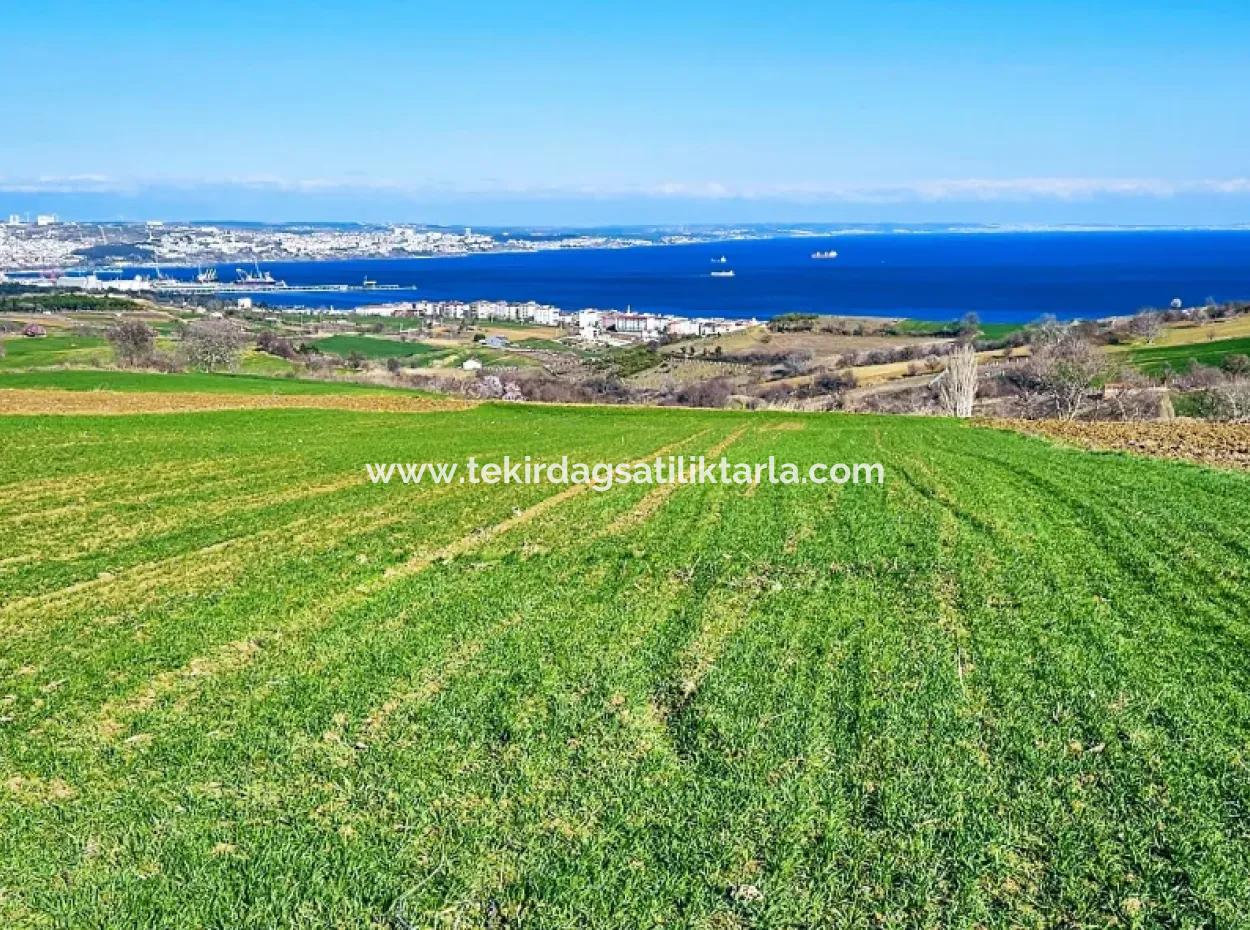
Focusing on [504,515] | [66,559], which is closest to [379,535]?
[504,515]

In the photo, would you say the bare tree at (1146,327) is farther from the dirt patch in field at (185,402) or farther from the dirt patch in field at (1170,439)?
the dirt patch in field at (185,402)

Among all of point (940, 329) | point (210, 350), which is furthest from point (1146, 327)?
point (210, 350)

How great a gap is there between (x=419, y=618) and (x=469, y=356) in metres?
94.9

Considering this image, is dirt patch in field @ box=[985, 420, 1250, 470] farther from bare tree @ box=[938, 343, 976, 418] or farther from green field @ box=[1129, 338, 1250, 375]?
green field @ box=[1129, 338, 1250, 375]

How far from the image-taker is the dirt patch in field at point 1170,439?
24938 mm

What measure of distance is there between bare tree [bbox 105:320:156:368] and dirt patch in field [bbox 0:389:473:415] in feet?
101

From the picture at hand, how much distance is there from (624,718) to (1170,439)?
27841 mm

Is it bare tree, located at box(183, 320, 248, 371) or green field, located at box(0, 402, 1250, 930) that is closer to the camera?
green field, located at box(0, 402, 1250, 930)

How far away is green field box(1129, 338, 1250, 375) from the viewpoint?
72.2 m

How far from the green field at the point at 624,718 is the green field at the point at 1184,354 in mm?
66289

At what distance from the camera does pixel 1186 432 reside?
30422mm

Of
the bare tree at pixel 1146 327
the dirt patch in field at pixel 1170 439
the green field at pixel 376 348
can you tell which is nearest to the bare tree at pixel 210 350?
the green field at pixel 376 348

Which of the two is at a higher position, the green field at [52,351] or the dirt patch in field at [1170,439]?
the dirt patch in field at [1170,439]
